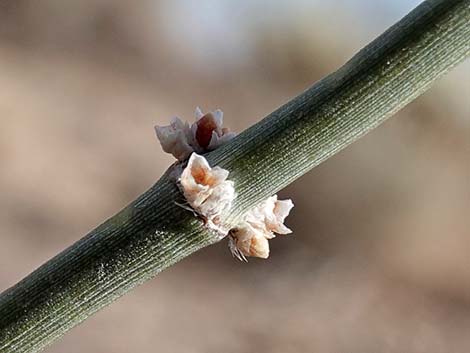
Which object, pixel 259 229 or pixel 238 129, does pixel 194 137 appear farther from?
pixel 238 129

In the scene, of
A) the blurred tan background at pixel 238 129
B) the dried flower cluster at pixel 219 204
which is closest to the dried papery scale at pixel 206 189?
the dried flower cluster at pixel 219 204

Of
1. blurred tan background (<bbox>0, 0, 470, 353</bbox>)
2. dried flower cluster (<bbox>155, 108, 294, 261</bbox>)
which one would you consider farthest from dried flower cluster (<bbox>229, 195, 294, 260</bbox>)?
blurred tan background (<bbox>0, 0, 470, 353</bbox>)

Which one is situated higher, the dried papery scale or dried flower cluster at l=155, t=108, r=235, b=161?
dried flower cluster at l=155, t=108, r=235, b=161

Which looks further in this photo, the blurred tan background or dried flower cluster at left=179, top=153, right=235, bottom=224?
the blurred tan background

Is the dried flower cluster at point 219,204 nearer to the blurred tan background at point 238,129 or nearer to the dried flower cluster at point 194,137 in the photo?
the dried flower cluster at point 194,137

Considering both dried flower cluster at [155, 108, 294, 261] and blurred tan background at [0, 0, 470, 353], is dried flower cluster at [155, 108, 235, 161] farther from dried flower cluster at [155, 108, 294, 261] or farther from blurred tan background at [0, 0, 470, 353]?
blurred tan background at [0, 0, 470, 353]
